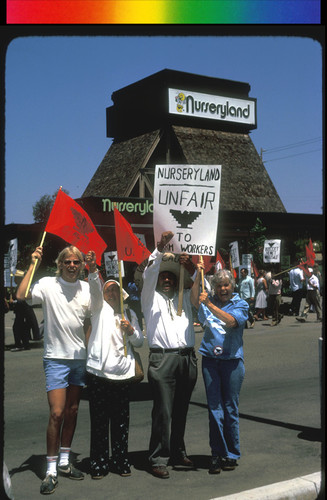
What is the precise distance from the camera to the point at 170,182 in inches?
216

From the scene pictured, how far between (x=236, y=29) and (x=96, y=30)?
0.94 metres

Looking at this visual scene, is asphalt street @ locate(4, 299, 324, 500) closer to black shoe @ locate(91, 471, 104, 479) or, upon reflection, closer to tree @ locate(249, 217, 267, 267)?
black shoe @ locate(91, 471, 104, 479)

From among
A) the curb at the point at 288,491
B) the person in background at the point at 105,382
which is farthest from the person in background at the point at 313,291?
the person in background at the point at 105,382

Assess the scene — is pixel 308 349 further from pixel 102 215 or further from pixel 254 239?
pixel 254 239

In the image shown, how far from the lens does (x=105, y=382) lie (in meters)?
5.02

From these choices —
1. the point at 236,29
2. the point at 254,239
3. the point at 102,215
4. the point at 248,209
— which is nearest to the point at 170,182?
the point at 236,29

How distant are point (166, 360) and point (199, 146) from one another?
26747 millimetres

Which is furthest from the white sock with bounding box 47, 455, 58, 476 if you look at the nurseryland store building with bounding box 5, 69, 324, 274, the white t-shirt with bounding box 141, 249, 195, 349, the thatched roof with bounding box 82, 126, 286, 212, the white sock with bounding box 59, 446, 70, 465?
the thatched roof with bounding box 82, 126, 286, 212

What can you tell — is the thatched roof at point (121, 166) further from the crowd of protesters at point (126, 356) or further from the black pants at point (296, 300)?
the crowd of protesters at point (126, 356)

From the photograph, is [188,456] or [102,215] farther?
[102,215]

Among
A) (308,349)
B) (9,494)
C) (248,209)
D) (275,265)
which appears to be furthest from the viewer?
(248,209)

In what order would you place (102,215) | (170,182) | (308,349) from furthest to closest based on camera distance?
(102,215)
(308,349)
(170,182)

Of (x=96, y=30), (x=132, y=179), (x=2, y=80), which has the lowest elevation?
(x=2, y=80)

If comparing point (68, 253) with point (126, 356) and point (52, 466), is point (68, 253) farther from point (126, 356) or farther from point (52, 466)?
point (52, 466)
